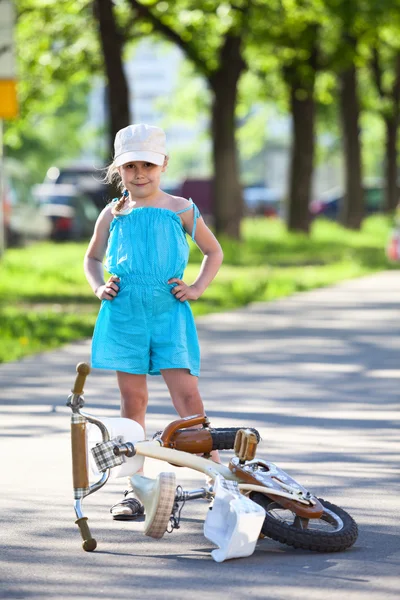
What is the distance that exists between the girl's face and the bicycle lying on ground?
3.07 feet

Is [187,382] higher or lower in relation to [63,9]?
lower

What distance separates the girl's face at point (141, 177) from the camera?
605 centimetres

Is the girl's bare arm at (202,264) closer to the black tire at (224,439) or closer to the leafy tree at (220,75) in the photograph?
the black tire at (224,439)

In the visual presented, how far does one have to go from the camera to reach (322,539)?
5.46m

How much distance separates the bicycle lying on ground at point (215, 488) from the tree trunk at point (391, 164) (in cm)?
4396

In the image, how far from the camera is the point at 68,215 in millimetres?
35906

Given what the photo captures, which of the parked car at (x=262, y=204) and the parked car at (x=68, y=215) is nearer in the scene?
the parked car at (x=68, y=215)

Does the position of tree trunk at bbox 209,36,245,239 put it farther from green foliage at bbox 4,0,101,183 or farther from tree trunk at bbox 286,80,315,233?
tree trunk at bbox 286,80,315,233

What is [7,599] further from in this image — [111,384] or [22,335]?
[22,335]

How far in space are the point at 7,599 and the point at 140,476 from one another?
1007mm

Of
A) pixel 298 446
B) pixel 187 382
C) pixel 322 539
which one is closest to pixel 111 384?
pixel 298 446

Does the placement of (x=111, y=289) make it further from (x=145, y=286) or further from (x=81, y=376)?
(x=81, y=376)

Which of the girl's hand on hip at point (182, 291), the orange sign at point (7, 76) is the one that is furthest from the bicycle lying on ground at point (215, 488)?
the orange sign at point (7, 76)

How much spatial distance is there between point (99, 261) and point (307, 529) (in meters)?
1.55
